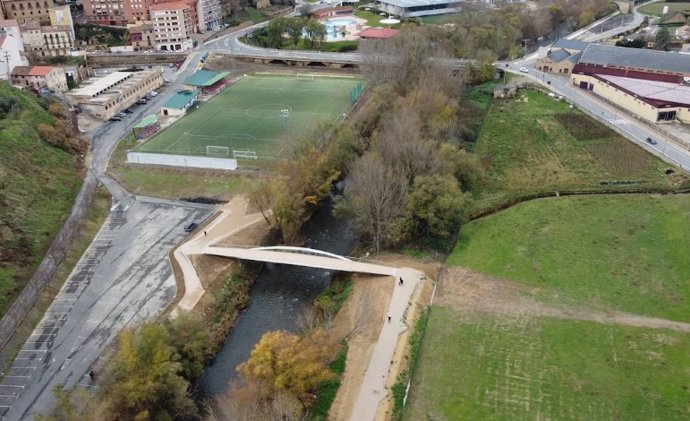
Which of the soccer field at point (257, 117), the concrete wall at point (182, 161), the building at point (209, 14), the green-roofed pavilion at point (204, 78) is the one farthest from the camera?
the building at point (209, 14)

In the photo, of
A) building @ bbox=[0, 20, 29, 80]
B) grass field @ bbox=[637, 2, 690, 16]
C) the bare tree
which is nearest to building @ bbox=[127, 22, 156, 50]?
building @ bbox=[0, 20, 29, 80]

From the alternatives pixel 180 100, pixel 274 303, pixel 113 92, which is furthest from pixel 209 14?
pixel 274 303

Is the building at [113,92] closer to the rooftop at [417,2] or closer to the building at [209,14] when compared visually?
the building at [209,14]

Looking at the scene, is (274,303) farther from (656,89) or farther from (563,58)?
(563,58)

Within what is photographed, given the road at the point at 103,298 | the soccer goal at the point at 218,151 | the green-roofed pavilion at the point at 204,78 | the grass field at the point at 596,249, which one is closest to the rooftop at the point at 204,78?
the green-roofed pavilion at the point at 204,78

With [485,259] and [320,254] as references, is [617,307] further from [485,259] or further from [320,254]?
[320,254]

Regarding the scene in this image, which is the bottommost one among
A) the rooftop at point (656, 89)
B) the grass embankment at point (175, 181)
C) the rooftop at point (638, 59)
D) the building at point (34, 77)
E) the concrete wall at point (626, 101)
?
the grass embankment at point (175, 181)

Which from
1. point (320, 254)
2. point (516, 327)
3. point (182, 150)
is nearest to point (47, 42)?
point (182, 150)
